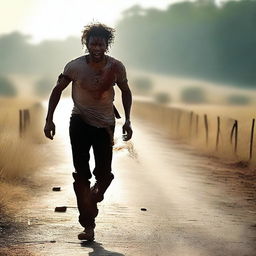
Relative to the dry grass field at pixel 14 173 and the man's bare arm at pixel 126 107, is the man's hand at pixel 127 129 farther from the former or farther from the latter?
the dry grass field at pixel 14 173

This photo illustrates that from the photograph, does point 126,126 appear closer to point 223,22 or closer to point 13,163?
point 13,163

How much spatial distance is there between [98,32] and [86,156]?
112cm

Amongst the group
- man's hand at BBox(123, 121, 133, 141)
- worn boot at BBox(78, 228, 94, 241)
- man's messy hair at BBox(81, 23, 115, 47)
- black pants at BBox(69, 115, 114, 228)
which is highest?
man's messy hair at BBox(81, 23, 115, 47)

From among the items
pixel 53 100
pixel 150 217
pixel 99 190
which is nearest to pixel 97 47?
pixel 53 100

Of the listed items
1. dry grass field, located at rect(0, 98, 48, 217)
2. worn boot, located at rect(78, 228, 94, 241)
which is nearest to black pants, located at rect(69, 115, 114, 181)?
worn boot, located at rect(78, 228, 94, 241)

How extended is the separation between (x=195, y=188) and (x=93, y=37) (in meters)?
5.09

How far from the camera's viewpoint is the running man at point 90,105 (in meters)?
6.32

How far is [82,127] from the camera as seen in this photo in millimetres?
6371

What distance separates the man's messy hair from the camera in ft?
21.0

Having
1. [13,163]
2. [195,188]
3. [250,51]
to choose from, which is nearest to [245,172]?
[195,188]

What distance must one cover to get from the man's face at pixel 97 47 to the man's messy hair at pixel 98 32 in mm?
53

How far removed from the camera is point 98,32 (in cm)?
639

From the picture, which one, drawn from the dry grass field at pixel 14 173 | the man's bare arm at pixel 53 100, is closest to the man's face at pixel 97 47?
the man's bare arm at pixel 53 100

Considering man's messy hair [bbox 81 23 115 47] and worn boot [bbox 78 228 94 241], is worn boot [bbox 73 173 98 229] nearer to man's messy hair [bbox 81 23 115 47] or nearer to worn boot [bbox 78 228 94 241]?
worn boot [bbox 78 228 94 241]
